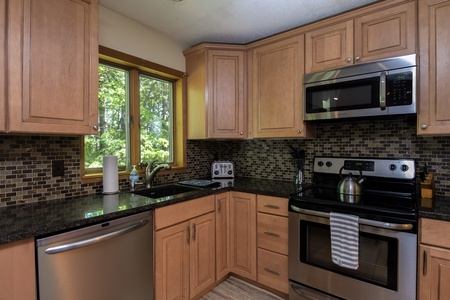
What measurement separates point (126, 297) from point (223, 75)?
6.52 ft

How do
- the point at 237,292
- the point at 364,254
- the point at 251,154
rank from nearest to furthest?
the point at 364,254 → the point at 237,292 → the point at 251,154

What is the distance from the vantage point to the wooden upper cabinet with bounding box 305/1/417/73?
1.61 metres

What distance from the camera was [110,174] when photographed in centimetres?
178

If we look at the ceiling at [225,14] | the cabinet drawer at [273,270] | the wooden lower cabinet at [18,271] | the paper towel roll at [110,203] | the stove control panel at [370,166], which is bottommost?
the cabinet drawer at [273,270]

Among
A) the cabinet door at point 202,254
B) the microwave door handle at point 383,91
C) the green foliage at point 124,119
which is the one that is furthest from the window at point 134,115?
the microwave door handle at point 383,91

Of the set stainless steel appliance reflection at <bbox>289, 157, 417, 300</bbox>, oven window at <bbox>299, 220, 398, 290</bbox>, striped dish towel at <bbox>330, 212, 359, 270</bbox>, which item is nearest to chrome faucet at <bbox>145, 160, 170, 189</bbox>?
stainless steel appliance reflection at <bbox>289, 157, 417, 300</bbox>

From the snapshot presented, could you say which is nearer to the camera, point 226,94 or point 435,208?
point 435,208

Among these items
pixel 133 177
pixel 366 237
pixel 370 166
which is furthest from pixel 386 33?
pixel 133 177

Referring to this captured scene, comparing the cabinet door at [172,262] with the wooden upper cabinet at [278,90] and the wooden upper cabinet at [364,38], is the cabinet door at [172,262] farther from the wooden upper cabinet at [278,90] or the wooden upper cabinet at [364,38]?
the wooden upper cabinet at [364,38]

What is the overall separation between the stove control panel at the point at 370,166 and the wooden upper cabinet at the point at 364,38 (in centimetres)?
79

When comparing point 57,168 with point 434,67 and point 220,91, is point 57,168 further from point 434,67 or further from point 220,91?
point 434,67

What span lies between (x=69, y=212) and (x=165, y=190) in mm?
932

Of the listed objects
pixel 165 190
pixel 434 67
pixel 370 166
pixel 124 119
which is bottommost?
pixel 165 190

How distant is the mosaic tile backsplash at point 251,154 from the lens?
1.45 metres
